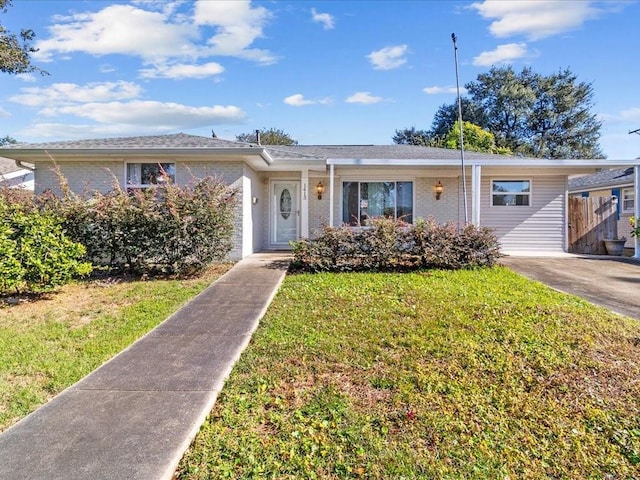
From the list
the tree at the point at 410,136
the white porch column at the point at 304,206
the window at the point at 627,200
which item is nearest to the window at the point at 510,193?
the window at the point at 627,200

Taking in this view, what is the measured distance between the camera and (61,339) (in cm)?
484

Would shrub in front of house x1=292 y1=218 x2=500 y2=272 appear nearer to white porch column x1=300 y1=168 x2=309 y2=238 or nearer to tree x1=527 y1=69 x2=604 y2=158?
white porch column x1=300 y1=168 x2=309 y2=238

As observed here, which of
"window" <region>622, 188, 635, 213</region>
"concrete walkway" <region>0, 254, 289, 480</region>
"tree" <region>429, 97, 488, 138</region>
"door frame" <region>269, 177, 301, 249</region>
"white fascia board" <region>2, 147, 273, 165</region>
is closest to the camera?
"concrete walkway" <region>0, 254, 289, 480</region>

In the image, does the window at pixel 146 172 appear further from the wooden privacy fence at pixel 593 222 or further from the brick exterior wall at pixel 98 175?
the wooden privacy fence at pixel 593 222

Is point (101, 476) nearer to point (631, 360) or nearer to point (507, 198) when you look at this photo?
point (631, 360)

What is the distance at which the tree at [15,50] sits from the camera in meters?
14.7

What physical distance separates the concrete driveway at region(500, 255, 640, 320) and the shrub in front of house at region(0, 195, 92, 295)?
8.97 metres

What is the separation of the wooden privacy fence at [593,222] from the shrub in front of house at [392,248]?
6.88 m

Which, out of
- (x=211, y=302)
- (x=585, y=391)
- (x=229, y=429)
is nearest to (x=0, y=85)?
(x=211, y=302)

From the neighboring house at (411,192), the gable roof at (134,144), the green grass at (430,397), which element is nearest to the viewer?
the green grass at (430,397)

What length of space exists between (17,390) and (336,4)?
11.7 m

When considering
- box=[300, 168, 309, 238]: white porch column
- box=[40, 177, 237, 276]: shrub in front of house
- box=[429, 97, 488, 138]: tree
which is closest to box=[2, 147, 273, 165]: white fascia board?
box=[40, 177, 237, 276]: shrub in front of house

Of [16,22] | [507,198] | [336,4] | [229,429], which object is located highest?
[16,22]

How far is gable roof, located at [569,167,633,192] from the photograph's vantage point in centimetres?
1567
